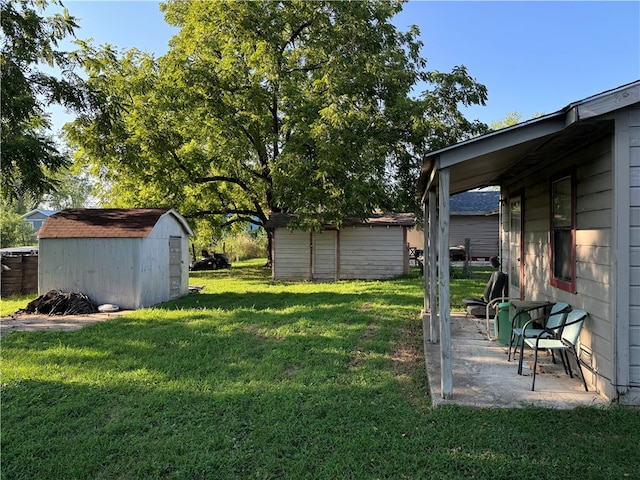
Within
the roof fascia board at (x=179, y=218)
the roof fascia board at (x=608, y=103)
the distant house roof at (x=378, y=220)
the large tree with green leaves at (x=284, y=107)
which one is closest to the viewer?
the roof fascia board at (x=608, y=103)

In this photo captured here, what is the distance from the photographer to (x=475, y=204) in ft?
76.8

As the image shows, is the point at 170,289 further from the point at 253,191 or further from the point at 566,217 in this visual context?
the point at 566,217

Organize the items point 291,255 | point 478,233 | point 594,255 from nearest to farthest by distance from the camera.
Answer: point 594,255
point 291,255
point 478,233

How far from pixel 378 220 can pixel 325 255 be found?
2.28 metres

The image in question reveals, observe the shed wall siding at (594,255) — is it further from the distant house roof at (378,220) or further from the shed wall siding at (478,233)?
the shed wall siding at (478,233)

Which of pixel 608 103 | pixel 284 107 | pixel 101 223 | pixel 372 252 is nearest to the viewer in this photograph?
pixel 608 103

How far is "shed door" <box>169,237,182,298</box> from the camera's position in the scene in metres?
11.0

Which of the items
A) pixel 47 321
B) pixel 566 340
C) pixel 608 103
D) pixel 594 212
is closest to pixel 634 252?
pixel 594 212

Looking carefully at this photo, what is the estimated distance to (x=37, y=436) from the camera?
10.4 ft

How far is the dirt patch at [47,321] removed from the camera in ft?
23.9

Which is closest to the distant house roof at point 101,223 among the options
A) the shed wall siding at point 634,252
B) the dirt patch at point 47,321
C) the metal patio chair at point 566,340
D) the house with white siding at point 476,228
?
the dirt patch at point 47,321

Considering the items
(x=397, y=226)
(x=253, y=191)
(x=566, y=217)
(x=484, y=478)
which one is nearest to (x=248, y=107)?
(x=253, y=191)

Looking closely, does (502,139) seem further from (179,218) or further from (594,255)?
(179,218)

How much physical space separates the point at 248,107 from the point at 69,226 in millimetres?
7846
